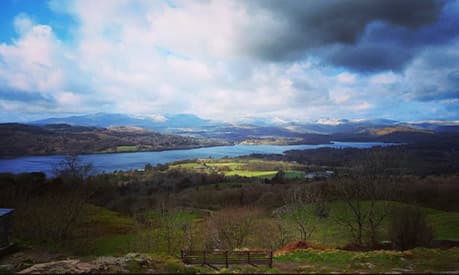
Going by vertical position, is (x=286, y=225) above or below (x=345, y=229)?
above

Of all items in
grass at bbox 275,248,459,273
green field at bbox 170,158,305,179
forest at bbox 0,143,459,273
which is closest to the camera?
grass at bbox 275,248,459,273

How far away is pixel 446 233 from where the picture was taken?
114ft

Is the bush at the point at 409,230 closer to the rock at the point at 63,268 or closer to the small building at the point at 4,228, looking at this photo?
the rock at the point at 63,268

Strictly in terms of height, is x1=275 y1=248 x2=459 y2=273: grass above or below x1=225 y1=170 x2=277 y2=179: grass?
above

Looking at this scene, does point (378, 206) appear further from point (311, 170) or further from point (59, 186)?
point (311, 170)

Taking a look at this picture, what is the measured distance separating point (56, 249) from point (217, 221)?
16.5 m

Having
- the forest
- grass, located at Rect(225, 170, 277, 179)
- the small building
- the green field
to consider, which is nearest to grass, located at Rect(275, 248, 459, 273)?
the forest

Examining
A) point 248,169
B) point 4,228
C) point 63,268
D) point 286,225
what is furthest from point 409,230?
point 248,169

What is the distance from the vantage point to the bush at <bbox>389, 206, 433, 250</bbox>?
914 inches

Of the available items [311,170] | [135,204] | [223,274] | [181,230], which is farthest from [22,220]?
[311,170]

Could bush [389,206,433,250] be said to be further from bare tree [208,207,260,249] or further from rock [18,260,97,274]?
rock [18,260,97,274]

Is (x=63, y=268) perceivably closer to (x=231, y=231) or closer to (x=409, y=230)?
(x=231, y=231)

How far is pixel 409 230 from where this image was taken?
918 inches

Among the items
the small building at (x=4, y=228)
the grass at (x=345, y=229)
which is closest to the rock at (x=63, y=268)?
the small building at (x=4, y=228)
